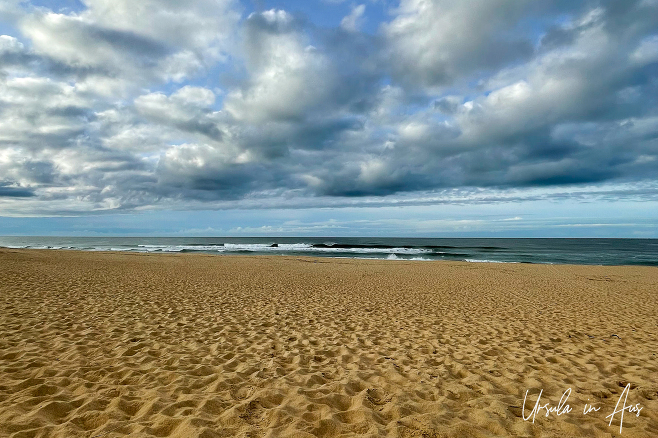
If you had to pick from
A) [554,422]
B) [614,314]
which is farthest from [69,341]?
[614,314]

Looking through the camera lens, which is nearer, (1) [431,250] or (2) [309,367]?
(2) [309,367]

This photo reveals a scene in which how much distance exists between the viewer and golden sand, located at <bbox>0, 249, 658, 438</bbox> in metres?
3.66

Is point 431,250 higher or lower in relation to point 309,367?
lower

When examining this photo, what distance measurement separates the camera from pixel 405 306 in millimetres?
11180

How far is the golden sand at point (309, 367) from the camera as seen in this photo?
12.0ft

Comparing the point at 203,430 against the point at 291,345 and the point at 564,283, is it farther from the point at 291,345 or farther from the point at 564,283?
the point at 564,283

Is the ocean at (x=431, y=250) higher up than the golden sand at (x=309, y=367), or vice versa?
the golden sand at (x=309, y=367)

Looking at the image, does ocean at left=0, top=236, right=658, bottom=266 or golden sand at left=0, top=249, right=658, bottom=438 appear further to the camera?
ocean at left=0, top=236, right=658, bottom=266

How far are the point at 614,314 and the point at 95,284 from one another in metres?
18.6

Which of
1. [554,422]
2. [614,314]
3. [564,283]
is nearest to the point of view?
[554,422]

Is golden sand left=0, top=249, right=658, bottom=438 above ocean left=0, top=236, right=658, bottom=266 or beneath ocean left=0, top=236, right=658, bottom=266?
above

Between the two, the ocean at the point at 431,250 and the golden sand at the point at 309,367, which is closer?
the golden sand at the point at 309,367

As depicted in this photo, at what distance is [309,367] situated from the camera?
17.9 ft

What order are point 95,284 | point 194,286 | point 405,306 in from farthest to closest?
point 194,286
point 95,284
point 405,306
